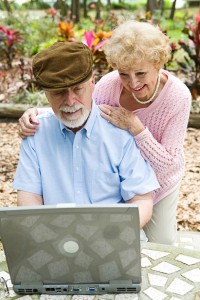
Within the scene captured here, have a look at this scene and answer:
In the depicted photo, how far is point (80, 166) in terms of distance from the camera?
2086 mm

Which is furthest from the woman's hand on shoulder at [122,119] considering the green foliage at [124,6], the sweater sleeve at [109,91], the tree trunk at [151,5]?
the green foliage at [124,6]

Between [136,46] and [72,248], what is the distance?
1083 millimetres

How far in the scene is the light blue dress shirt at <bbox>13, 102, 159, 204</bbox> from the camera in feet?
6.81

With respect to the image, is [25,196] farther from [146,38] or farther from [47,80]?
[146,38]

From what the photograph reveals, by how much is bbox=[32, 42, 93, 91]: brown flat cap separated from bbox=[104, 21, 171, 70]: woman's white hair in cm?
25

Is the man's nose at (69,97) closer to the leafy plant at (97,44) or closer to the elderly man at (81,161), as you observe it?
the elderly man at (81,161)

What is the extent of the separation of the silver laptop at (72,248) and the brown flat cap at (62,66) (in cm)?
68

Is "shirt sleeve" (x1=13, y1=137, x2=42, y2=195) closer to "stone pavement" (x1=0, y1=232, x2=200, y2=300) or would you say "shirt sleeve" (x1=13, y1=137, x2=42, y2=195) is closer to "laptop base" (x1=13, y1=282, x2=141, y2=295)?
"stone pavement" (x1=0, y1=232, x2=200, y2=300)

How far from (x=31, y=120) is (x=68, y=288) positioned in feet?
2.83

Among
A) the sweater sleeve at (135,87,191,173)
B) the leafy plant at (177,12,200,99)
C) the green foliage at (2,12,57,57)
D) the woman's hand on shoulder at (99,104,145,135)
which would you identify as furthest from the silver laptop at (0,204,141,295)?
the green foliage at (2,12,57,57)

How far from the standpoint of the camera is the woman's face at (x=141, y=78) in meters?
2.25

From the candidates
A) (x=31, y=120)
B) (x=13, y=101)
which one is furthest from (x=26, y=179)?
(x=13, y=101)

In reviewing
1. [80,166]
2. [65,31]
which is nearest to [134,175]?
[80,166]

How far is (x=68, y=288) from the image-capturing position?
5.12ft
